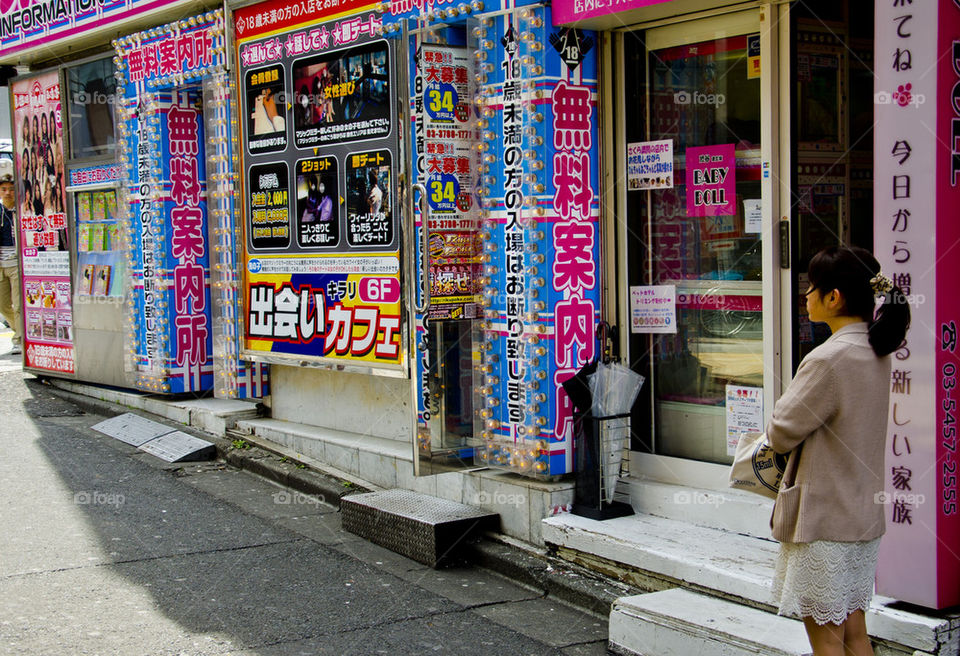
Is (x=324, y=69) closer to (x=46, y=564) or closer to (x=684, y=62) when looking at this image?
(x=684, y=62)

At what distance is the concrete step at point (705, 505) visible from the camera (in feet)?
18.2

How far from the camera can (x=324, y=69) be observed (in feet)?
25.5

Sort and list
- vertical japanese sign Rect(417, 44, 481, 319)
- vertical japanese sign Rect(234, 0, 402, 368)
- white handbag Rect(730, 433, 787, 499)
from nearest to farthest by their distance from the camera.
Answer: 1. white handbag Rect(730, 433, 787, 499)
2. vertical japanese sign Rect(417, 44, 481, 319)
3. vertical japanese sign Rect(234, 0, 402, 368)

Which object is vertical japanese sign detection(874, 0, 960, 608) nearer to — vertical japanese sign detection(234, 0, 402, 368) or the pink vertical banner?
the pink vertical banner

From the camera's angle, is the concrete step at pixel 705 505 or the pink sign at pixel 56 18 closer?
the concrete step at pixel 705 505

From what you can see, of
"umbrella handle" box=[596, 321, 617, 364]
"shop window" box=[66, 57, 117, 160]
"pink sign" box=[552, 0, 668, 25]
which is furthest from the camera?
"shop window" box=[66, 57, 117, 160]

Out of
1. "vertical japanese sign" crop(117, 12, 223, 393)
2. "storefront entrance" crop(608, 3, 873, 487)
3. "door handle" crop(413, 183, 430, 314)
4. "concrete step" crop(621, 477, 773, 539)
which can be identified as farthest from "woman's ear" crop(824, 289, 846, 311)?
"vertical japanese sign" crop(117, 12, 223, 393)

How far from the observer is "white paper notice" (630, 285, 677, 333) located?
20.5 feet

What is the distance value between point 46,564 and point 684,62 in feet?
14.7

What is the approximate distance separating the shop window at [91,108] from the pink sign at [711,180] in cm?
630

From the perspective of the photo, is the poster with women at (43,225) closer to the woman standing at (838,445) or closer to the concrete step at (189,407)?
the concrete step at (189,407)

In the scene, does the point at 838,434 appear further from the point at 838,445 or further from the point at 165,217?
the point at 165,217

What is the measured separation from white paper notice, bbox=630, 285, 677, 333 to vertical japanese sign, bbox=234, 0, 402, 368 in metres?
1.67

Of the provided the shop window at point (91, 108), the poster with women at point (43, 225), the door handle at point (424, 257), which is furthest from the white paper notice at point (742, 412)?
the poster with women at point (43, 225)
